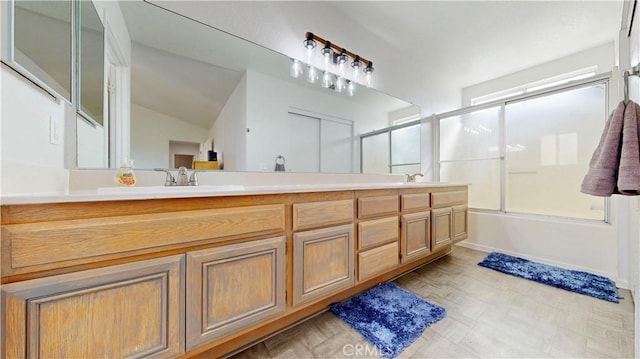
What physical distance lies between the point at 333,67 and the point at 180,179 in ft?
5.23

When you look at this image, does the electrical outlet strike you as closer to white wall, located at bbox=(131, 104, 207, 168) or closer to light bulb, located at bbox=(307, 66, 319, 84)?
white wall, located at bbox=(131, 104, 207, 168)

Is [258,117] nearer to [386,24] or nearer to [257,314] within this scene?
[257,314]

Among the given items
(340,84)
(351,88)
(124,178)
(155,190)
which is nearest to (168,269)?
(155,190)

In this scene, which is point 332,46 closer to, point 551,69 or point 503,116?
point 503,116

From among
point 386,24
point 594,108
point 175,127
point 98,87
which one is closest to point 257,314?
point 175,127

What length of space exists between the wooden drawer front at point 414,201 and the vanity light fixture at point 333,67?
1136 millimetres

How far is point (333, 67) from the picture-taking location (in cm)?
209

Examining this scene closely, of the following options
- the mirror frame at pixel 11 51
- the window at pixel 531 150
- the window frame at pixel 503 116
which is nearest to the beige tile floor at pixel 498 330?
the window frame at pixel 503 116

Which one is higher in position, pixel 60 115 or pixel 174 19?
pixel 174 19

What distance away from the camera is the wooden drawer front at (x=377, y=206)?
1476 mm

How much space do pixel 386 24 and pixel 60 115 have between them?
252 cm

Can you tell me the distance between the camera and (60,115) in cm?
98

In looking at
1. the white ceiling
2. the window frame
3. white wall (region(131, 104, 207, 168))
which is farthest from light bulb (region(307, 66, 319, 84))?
the window frame

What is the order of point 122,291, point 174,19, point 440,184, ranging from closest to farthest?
point 122,291, point 174,19, point 440,184
